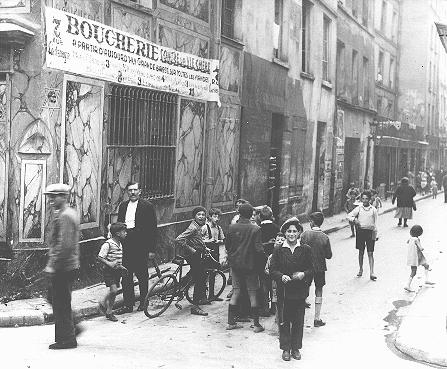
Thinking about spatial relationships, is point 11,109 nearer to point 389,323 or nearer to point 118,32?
point 118,32

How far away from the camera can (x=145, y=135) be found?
12.2 meters

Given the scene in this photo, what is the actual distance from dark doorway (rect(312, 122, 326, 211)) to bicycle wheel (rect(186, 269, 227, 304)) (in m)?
12.4

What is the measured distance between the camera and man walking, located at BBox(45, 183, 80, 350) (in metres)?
7.10

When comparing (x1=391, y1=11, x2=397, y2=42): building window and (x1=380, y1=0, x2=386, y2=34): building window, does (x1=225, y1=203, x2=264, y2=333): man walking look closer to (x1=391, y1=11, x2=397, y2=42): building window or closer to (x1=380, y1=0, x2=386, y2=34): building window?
(x1=380, y1=0, x2=386, y2=34): building window

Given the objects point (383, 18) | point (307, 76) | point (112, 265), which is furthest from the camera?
point (383, 18)

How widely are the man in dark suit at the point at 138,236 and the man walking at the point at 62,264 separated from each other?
2126 mm

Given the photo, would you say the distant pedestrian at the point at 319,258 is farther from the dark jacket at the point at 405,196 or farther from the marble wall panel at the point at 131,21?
the dark jacket at the point at 405,196

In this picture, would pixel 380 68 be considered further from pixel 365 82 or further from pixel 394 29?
pixel 365 82

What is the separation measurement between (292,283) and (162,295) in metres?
2.70

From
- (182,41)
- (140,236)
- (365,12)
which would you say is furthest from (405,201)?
(140,236)

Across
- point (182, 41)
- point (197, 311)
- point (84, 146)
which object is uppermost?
point (182, 41)

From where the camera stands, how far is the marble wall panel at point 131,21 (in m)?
11.0

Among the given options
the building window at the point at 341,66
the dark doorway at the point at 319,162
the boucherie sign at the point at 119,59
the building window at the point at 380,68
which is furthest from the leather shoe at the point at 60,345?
the building window at the point at 380,68

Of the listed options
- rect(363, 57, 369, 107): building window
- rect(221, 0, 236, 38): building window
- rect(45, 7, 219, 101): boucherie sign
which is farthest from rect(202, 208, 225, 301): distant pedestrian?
rect(363, 57, 369, 107): building window
